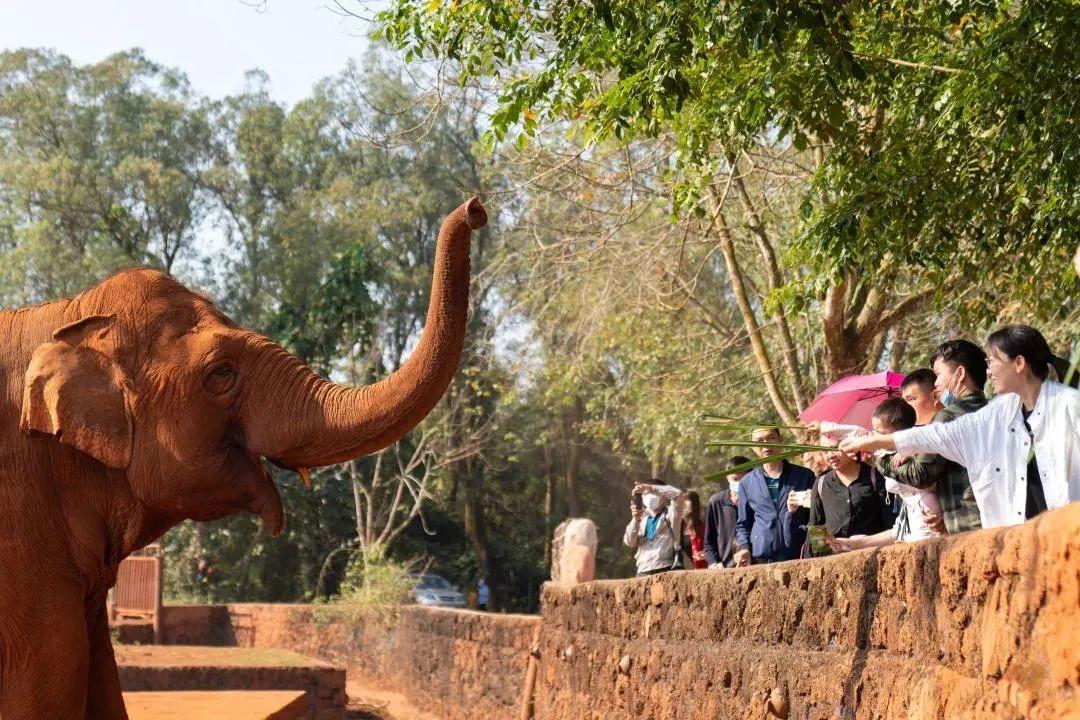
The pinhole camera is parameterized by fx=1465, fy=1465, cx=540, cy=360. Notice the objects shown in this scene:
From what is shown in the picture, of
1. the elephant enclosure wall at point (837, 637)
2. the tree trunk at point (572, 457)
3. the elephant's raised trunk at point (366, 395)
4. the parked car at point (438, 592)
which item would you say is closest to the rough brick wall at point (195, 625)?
the parked car at point (438, 592)

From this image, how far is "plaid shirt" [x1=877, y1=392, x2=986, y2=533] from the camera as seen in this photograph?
627 centimetres

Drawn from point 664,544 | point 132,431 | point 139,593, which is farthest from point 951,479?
point 139,593

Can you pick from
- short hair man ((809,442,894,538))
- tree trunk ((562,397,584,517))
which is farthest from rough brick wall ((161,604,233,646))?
short hair man ((809,442,894,538))

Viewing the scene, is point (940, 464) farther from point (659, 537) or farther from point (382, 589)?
point (382, 589)

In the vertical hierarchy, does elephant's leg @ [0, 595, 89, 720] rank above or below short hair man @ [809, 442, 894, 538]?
below

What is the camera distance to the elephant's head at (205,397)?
5.34 m

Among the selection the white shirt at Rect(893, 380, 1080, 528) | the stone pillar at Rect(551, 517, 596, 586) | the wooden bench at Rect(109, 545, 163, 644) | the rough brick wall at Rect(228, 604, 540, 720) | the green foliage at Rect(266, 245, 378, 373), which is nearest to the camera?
the white shirt at Rect(893, 380, 1080, 528)

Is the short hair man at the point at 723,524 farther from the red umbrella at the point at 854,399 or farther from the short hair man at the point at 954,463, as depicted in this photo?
the short hair man at the point at 954,463

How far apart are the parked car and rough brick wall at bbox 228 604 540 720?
7.51 metres

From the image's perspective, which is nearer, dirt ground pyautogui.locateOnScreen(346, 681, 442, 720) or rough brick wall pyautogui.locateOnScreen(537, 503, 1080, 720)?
rough brick wall pyautogui.locateOnScreen(537, 503, 1080, 720)

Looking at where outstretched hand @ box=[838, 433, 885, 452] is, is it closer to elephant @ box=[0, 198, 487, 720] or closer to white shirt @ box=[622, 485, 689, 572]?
elephant @ box=[0, 198, 487, 720]

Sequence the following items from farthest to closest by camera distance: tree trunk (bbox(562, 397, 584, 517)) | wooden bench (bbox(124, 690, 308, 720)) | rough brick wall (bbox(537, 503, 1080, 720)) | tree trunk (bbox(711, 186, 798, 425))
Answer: tree trunk (bbox(562, 397, 584, 517)), tree trunk (bbox(711, 186, 798, 425)), wooden bench (bbox(124, 690, 308, 720)), rough brick wall (bbox(537, 503, 1080, 720))

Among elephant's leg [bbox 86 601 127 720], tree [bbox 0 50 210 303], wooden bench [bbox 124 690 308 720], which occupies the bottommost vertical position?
wooden bench [bbox 124 690 308 720]

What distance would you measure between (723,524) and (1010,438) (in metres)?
5.80
